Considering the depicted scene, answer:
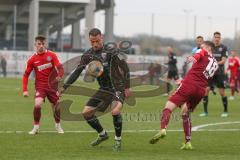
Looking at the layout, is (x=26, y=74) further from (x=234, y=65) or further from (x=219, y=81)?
(x=234, y=65)

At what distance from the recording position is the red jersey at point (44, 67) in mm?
14328

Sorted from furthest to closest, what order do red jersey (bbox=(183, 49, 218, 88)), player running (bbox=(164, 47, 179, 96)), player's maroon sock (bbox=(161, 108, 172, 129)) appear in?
player running (bbox=(164, 47, 179, 96))
red jersey (bbox=(183, 49, 218, 88))
player's maroon sock (bbox=(161, 108, 172, 129))

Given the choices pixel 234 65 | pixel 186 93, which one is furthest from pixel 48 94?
pixel 234 65

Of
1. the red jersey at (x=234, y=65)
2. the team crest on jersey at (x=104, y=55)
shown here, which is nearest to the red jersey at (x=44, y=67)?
the team crest on jersey at (x=104, y=55)

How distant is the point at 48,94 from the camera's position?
47.8 ft

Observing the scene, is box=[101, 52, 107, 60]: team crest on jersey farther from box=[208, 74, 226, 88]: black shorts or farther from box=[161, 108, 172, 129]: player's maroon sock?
box=[208, 74, 226, 88]: black shorts

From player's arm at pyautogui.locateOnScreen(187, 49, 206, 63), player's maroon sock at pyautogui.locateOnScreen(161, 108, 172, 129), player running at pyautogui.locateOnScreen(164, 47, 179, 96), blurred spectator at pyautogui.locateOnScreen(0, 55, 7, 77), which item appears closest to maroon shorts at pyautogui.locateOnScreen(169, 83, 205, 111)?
player's maroon sock at pyautogui.locateOnScreen(161, 108, 172, 129)

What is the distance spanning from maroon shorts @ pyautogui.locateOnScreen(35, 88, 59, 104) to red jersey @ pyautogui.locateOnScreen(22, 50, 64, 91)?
8 centimetres

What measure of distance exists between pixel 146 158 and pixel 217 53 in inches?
356

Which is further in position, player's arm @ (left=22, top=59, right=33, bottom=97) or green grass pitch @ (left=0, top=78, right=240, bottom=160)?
player's arm @ (left=22, top=59, right=33, bottom=97)

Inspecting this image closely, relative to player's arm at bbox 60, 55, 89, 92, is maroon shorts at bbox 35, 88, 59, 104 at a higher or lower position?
lower

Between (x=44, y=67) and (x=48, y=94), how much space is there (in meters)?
0.59

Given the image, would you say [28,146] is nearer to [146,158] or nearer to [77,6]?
[146,158]

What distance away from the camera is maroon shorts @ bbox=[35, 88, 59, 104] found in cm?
1441
